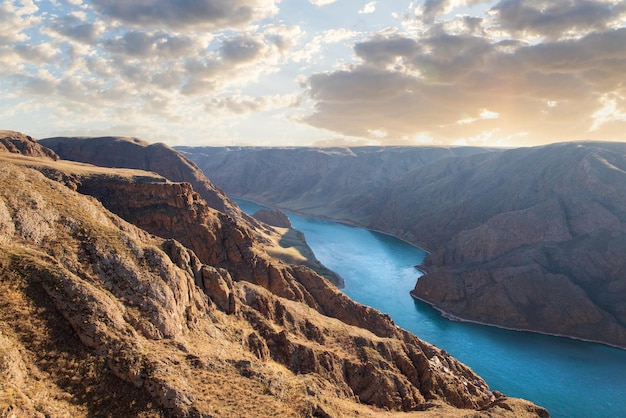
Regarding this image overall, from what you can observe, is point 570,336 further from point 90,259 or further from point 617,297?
point 90,259

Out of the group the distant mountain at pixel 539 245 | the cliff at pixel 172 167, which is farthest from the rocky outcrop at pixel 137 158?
the distant mountain at pixel 539 245

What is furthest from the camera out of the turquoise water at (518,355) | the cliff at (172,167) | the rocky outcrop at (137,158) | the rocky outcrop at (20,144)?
the rocky outcrop at (137,158)

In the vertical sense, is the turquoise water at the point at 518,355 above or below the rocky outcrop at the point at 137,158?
below

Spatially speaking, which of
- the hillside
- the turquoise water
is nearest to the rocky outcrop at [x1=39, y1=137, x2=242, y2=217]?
the turquoise water

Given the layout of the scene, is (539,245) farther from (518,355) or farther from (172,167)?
(172,167)

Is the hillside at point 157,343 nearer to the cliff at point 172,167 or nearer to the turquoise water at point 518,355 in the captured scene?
the turquoise water at point 518,355

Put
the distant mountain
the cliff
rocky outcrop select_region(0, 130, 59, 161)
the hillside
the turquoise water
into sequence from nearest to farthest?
the hillside, the turquoise water, rocky outcrop select_region(0, 130, 59, 161), the distant mountain, the cliff

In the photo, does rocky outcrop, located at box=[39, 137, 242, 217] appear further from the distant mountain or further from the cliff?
the distant mountain

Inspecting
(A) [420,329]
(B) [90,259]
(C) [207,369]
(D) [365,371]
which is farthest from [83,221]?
(A) [420,329]
